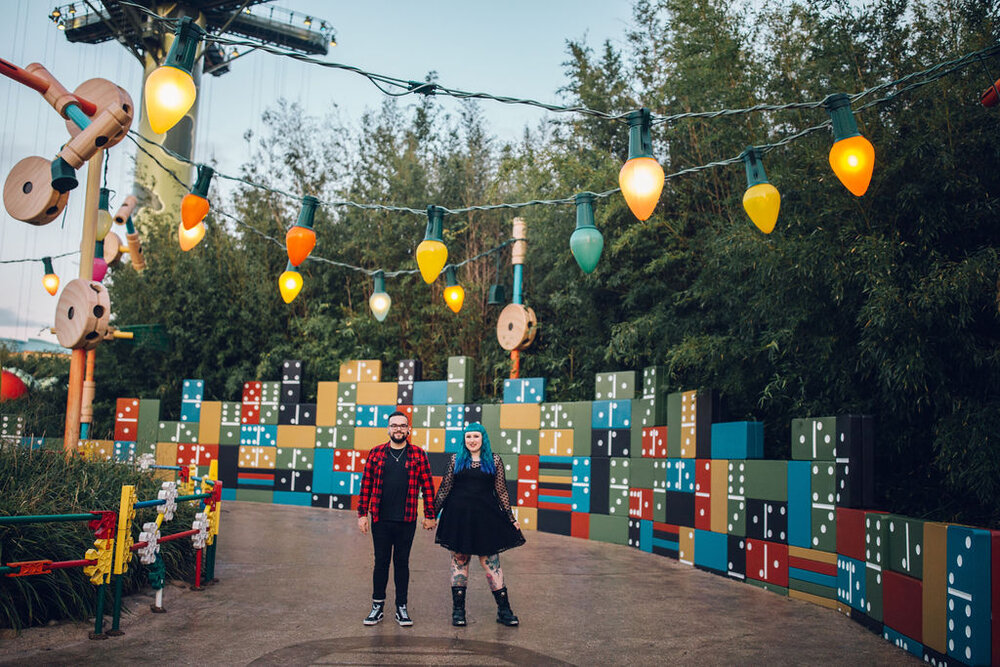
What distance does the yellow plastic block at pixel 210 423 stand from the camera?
38.6ft

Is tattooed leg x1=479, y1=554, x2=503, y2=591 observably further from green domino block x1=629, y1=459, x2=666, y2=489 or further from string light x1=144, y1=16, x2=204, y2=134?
green domino block x1=629, y1=459, x2=666, y2=489

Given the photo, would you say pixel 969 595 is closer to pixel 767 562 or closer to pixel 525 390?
pixel 767 562

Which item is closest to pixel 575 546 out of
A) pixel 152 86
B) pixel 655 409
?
pixel 655 409

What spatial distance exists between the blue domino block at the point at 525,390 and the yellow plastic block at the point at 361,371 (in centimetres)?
184

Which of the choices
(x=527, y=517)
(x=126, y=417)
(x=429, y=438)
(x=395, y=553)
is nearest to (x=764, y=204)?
(x=395, y=553)

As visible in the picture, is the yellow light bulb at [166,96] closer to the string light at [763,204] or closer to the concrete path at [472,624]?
the concrete path at [472,624]

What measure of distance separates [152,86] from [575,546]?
614 cm

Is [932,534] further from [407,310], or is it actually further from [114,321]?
[114,321]

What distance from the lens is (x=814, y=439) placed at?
572 centimetres

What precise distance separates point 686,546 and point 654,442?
3.73ft

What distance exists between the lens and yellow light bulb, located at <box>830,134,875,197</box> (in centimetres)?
401

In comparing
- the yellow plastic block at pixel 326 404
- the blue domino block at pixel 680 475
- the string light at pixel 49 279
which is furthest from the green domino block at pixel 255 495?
the blue domino block at pixel 680 475

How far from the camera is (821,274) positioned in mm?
5773

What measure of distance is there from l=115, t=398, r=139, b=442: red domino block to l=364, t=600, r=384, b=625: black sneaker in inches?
344
